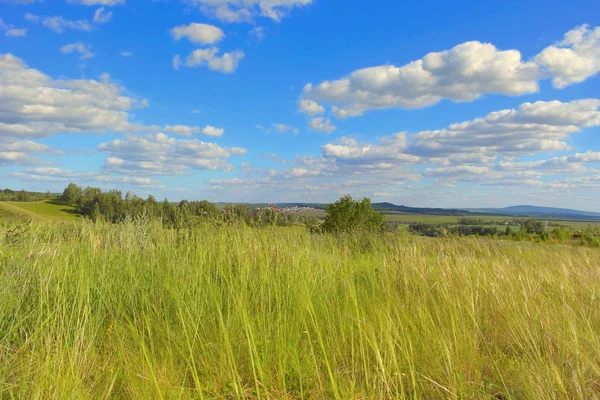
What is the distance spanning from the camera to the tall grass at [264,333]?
257 cm

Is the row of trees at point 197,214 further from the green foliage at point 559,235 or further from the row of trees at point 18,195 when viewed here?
the row of trees at point 18,195

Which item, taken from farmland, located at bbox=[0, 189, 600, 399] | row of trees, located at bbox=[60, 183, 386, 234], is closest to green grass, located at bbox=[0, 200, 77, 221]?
row of trees, located at bbox=[60, 183, 386, 234]

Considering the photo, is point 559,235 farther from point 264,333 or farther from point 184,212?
point 264,333

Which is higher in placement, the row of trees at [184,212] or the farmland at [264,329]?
the row of trees at [184,212]

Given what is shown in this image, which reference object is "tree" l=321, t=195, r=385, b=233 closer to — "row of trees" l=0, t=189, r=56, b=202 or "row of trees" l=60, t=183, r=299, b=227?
"row of trees" l=60, t=183, r=299, b=227

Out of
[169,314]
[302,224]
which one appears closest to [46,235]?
[169,314]

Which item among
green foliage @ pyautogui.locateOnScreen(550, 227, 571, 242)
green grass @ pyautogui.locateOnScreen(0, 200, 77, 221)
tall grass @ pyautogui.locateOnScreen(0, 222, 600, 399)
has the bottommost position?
green foliage @ pyautogui.locateOnScreen(550, 227, 571, 242)

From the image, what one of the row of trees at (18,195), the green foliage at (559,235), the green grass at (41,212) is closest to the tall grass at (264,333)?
the green grass at (41,212)

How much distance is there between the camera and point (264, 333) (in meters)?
3.20

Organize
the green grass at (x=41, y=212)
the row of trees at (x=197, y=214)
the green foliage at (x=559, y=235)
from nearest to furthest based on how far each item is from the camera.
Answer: the row of trees at (x=197, y=214) < the green grass at (x=41, y=212) < the green foliage at (x=559, y=235)

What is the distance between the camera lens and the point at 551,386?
2.47 m

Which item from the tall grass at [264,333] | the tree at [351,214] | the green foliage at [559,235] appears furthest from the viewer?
the green foliage at [559,235]

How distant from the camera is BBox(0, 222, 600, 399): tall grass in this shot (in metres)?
2.57

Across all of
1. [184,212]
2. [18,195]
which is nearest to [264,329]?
[184,212]
